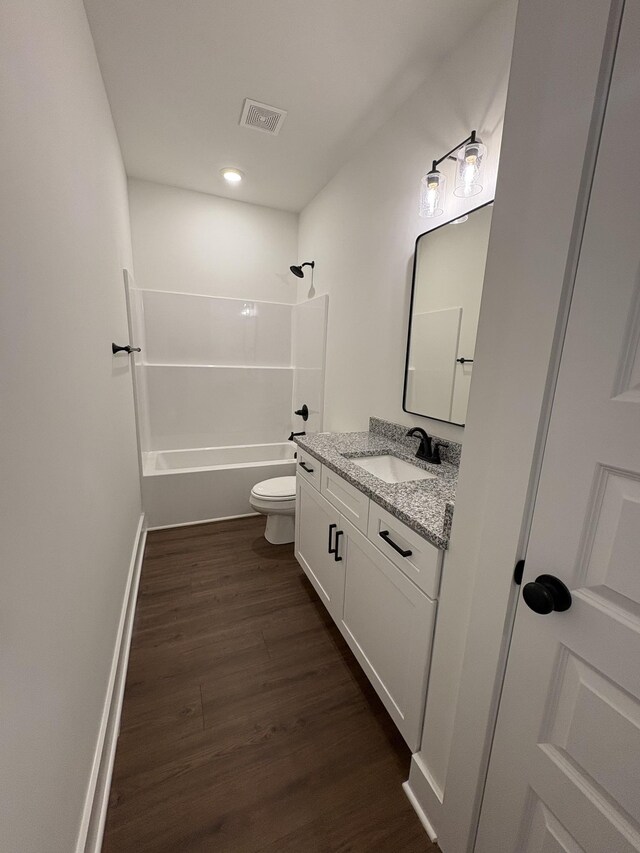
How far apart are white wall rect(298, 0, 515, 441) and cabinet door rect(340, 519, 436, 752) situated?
715 mm

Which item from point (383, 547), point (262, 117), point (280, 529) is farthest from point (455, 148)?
point (280, 529)

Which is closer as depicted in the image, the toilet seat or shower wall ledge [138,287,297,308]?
the toilet seat

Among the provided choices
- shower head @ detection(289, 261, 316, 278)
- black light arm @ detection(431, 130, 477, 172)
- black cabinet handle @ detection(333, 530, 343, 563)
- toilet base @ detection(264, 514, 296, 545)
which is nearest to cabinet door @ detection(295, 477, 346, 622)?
black cabinet handle @ detection(333, 530, 343, 563)

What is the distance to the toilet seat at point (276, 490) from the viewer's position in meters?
2.42

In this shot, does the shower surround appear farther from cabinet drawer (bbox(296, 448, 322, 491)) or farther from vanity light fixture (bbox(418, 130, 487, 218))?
vanity light fixture (bbox(418, 130, 487, 218))

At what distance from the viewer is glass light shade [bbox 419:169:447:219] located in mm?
1534

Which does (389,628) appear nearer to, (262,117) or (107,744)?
(107,744)

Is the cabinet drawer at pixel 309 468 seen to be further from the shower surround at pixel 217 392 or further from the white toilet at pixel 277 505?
the shower surround at pixel 217 392

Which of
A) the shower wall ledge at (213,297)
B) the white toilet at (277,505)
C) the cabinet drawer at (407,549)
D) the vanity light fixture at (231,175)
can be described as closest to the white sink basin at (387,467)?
the cabinet drawer at (407,549)

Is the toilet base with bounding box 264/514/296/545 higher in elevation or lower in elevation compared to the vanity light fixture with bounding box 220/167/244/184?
lower

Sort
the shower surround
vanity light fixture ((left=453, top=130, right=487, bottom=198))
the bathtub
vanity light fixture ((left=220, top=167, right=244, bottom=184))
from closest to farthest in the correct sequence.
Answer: vanity light fixture ((left=453, top=130, right=487, bottom=198)) < vanity light fixture ((left=220, top=167, right=244, bottom=184)) < the bathtub < the shower surround

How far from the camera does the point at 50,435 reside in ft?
2.72

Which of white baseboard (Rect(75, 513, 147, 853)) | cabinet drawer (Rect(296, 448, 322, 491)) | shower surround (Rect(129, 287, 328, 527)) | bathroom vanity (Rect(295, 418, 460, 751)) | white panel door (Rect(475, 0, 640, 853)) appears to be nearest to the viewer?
white panel door (Rect(475, 0, 640, 853))

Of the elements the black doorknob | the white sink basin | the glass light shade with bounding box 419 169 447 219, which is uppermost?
the glass light shade with bounding box 419 169 447 219
